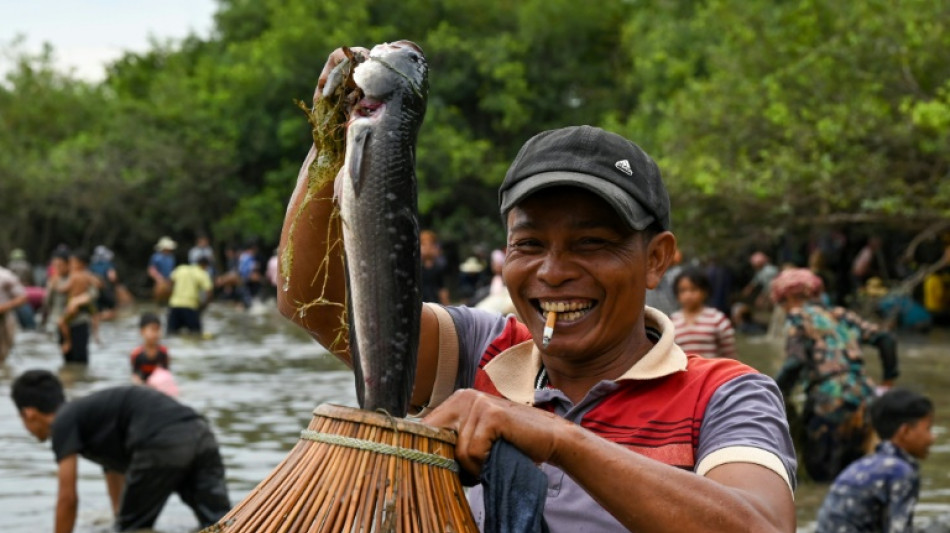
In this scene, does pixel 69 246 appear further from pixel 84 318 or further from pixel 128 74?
pixel 84 318

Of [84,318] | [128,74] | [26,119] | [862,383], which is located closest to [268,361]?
[84,318]

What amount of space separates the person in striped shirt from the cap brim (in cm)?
609

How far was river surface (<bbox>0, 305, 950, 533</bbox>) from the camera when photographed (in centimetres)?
928

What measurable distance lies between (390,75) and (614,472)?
633 millimetres

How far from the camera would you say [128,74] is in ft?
170

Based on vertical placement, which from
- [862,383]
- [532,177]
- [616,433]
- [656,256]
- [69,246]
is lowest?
[69,246]

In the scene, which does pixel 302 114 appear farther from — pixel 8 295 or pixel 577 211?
pixel 577 211

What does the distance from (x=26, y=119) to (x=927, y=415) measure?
42878 mm

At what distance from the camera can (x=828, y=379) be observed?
9195 millimetres

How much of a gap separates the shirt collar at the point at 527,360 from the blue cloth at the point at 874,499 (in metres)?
4.43

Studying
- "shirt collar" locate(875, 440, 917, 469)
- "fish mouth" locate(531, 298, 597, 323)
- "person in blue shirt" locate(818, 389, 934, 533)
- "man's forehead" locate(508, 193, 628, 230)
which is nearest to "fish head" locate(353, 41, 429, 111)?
"man's forehead" locate(508, 193, 628, 230)

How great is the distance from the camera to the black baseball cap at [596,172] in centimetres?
219

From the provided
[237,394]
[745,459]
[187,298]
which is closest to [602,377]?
[745,459]

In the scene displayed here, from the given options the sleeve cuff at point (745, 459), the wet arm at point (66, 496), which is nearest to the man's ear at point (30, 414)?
the wet arm at point (66, 496)
